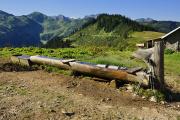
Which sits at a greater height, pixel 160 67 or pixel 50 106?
pixel 160 67

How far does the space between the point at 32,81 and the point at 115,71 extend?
3883mm

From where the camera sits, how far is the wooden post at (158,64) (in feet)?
42.5

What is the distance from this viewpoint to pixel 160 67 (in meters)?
13.1

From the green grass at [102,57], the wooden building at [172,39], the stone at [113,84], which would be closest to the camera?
the stone at [113,84]

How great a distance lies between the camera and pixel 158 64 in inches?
516

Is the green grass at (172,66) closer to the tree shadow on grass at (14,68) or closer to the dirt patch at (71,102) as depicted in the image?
the dirt patch at (71,102)

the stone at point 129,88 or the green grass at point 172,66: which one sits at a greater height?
the stone at point 129,88

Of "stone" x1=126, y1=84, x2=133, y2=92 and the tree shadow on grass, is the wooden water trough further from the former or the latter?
the tree shadow on grass

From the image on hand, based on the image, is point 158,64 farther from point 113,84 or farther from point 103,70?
point 103,70

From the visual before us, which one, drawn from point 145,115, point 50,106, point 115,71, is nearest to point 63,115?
point 50,106

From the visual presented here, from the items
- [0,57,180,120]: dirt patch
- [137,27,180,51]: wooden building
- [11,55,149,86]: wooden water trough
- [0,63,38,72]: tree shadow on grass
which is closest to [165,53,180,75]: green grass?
[11,55,149,86]: wooden water trough

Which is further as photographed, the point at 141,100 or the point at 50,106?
the point at 141,100

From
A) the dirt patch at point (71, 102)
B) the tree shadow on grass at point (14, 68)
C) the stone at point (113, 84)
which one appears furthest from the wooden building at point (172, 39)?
the stone at point (113, 84)

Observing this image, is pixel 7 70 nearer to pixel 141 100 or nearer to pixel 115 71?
pixel 115 71
